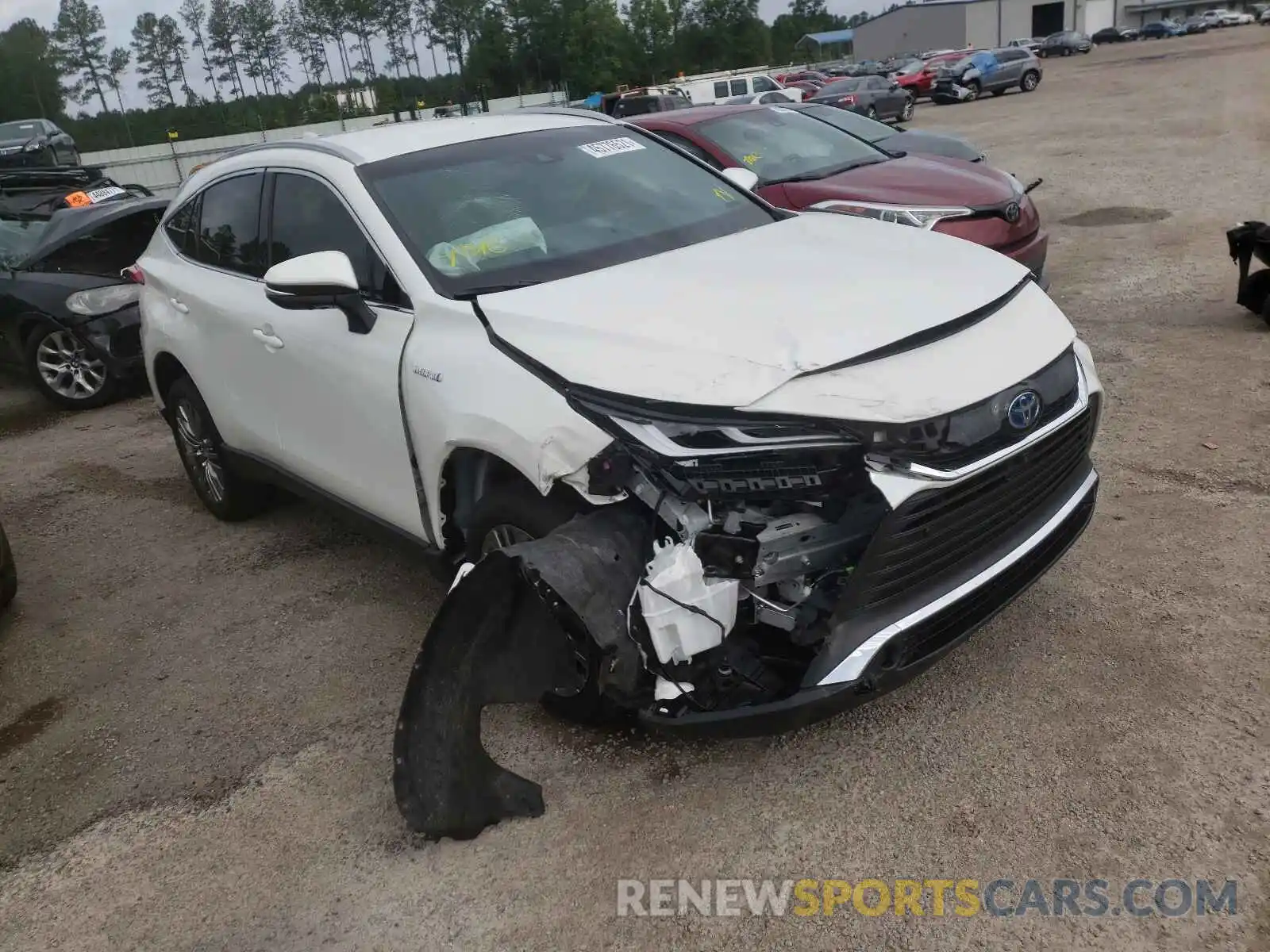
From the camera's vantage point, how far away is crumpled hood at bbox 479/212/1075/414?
2693 millimetres

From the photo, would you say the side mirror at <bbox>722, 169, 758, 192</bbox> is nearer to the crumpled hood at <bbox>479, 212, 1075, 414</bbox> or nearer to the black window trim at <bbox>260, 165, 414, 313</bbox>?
the crumpled hood at <bbox>479, 212, 1075, 414</bbox>

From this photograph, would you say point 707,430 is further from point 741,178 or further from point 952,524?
point 741,178

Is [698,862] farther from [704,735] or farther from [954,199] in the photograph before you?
[954,199]

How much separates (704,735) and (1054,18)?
10098 centimetres

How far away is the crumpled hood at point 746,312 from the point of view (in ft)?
8.84

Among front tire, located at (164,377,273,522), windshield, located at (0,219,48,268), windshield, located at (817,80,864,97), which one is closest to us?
front tire, located at (164,377,273,522)

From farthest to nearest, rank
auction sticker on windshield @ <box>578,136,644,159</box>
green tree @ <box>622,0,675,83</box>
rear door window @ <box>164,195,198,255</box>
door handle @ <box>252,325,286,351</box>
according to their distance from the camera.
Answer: green tree @ <box>622,0,675,83</box> → rear door window @ <box>164,195,198,255</box> → auction sticker on windshield @ <box>578,136,644,159</box> → door handle @ <box>252,325,286,351</box>

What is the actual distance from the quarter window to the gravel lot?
1.00 metres

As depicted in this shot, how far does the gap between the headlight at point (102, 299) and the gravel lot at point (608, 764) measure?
3.60 m

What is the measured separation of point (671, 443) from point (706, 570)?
0.34m

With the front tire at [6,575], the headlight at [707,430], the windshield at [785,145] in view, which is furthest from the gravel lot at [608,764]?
the windshield at [785,145]

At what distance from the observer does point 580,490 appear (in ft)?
9.31

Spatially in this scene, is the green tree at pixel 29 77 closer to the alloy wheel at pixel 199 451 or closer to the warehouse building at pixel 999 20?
the warehouse building at pixel 999 20

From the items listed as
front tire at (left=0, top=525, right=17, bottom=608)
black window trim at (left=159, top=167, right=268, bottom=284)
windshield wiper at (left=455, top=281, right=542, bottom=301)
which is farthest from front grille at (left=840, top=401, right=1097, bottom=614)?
front tire at (left=0, top=525, right=17, bottom=608)
